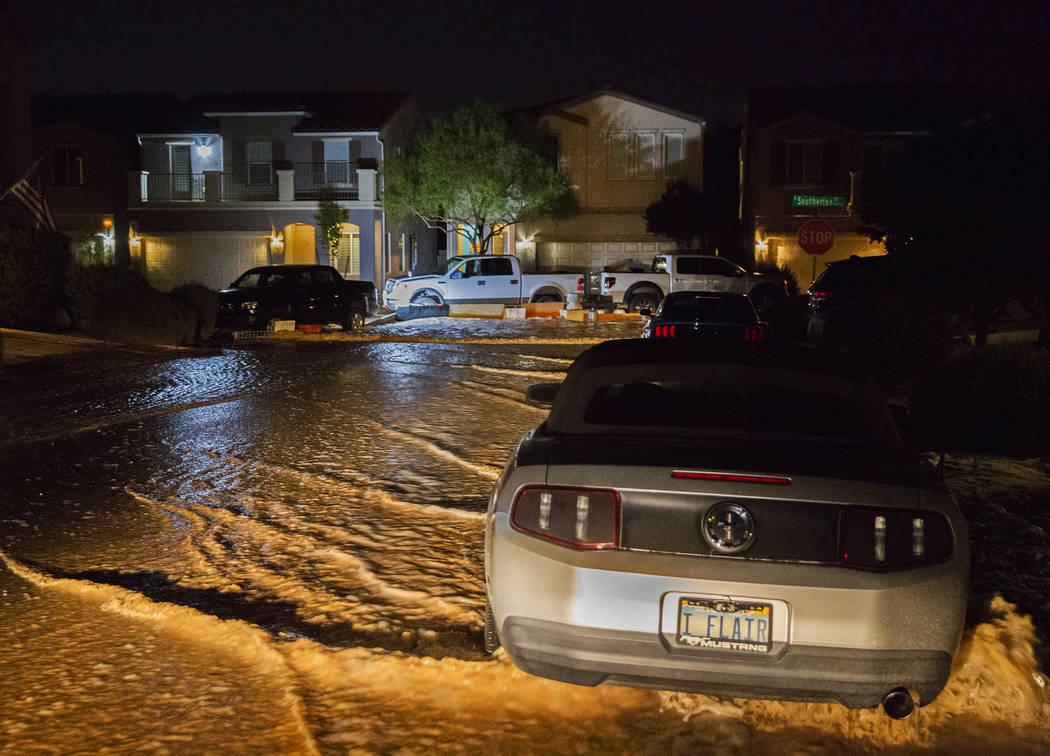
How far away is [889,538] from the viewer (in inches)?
147

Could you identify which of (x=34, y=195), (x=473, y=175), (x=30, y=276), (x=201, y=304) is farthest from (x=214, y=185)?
(x=201, y=304)

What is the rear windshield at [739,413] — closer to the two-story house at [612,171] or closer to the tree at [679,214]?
the tree at [679,214]

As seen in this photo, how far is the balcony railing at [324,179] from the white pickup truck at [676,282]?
12.0m

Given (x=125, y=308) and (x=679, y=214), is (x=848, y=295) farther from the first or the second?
(x=679, y=214)

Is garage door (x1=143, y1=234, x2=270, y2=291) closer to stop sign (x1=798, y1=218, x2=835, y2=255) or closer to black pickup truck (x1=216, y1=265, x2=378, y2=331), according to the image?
black pickup truck (x1=216, y1=265, x2=378, y2=331)

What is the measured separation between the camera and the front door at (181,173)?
3988cm

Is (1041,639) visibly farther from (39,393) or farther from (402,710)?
(39,393)

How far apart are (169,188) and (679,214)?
19.3m

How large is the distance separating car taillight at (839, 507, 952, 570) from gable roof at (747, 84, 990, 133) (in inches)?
1523

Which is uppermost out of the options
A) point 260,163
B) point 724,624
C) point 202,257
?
point 260,163

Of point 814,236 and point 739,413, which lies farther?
point 814,236

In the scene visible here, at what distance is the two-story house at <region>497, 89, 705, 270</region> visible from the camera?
1613 inches

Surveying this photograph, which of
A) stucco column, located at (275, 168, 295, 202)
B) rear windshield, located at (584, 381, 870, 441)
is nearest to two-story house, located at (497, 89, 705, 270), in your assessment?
stucco column, located at (275, 168, 295, 202)

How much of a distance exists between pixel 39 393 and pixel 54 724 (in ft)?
34.9
